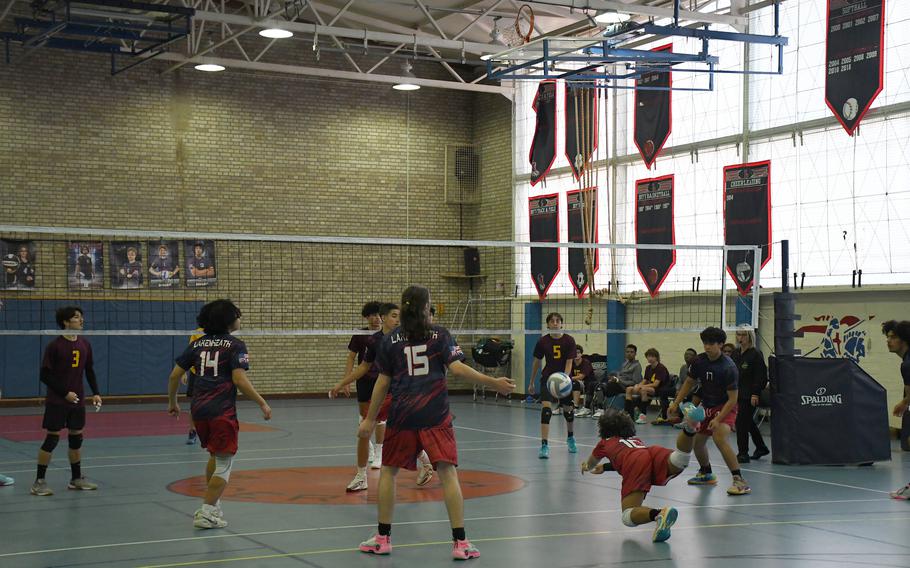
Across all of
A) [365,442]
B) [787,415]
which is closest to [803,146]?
[787,415]

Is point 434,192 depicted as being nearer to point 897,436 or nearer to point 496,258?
point 496,258

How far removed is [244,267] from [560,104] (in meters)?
8.22

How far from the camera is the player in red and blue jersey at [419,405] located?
6930 millimetres

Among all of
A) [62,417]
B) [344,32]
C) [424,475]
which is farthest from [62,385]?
[344,32]

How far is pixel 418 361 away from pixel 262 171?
1829 cm

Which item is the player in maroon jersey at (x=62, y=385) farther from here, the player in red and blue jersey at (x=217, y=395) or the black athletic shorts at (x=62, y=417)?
the player in red and blue jersey at (x=217, y=395)

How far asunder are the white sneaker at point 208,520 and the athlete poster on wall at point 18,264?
15540mm

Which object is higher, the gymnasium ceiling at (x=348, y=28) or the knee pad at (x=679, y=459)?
the gymnasium ceiling at (x=348, y=28)

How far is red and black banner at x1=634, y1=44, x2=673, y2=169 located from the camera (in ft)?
68.2

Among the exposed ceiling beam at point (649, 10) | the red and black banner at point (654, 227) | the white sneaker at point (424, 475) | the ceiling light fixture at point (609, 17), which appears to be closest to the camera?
the white sneaker at point (424, 475)

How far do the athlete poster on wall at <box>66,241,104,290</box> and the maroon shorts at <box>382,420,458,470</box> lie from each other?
17.2m

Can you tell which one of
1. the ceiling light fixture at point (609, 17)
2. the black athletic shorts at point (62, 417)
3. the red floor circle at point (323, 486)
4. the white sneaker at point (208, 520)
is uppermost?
the ceiling light fixture at point (609, 17)

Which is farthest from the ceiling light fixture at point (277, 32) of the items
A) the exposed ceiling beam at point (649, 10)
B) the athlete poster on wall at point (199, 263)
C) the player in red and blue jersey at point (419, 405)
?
the player in red and blue jersey at point (419, 405)

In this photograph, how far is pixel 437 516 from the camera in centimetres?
879
